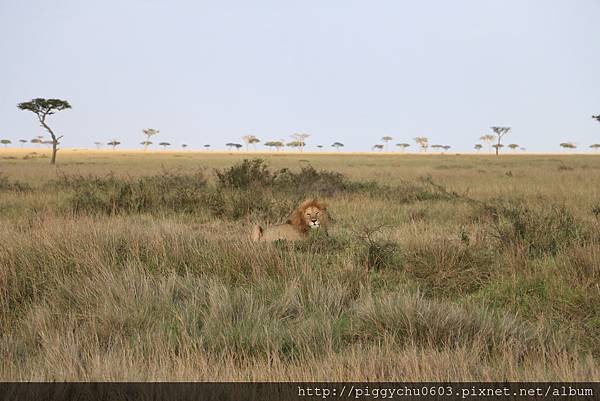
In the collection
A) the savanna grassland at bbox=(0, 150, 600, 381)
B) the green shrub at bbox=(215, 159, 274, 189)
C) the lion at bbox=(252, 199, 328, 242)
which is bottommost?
the savanna grassland at bbox=(0, 150, 600, 381)

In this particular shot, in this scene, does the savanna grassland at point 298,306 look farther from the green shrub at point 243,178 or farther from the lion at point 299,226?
the green shrub at point 243,178

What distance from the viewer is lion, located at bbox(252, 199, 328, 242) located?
678 centimetres

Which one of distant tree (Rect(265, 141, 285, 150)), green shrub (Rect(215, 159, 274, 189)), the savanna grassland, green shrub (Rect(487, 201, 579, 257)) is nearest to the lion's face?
the savanna grassland

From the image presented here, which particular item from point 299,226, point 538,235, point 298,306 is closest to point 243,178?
point 299,226

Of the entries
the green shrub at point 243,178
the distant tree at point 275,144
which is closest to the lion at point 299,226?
the green shrub at point 243,178

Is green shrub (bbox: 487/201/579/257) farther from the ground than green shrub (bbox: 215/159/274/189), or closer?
closer

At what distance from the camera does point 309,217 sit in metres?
6.96

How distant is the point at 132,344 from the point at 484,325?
2508 mm

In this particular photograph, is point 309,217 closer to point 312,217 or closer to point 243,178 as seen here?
point 312,217

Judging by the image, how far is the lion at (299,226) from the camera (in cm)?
678

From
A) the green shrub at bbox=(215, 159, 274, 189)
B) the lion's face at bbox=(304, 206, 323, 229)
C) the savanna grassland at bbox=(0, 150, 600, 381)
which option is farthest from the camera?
the green shrub at bbox=(215, 159, 274, 189)

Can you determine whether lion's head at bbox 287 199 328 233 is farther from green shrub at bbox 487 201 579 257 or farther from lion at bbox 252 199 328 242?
green shrub at bbox 487 201 579 257

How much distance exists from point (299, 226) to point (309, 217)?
0.61 ft

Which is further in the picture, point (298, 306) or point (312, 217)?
point (312, 217)
